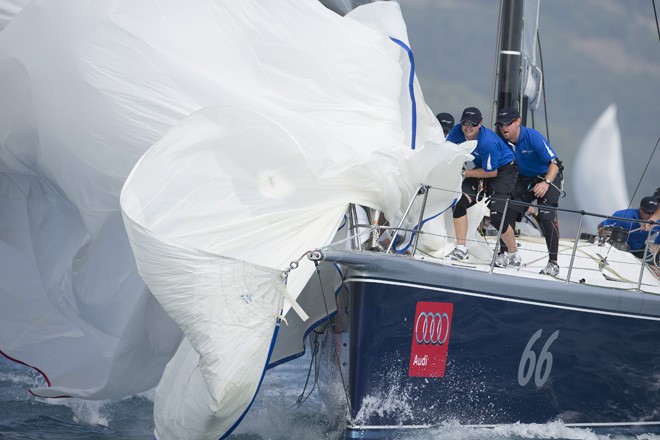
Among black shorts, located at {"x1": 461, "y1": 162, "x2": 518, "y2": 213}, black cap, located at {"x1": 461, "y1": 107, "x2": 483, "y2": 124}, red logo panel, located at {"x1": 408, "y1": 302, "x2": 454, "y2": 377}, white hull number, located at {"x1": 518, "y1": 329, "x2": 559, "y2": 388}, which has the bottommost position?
white hull number, located at {"x1": 518, "y1": 329, "x2": 559, "y2": 388}

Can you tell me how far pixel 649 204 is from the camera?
991cm

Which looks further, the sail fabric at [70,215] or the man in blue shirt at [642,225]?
the man in blue shirt at [642,225]

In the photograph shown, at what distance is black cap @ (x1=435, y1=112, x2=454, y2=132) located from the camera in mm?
9977

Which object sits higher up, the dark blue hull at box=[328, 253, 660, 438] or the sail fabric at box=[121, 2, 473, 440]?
the sail fabric at box=[121, 2, 473, 440]

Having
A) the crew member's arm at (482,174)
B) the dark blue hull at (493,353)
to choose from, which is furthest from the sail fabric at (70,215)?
the crew member's arm at (482,174)

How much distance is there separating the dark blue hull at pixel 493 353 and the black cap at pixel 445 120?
2.34 meters

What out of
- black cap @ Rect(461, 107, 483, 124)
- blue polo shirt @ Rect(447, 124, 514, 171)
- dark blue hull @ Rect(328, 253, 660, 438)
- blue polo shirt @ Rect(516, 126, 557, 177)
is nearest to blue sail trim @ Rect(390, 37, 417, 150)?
black cap @ Rect(461, 107, 483, 124)

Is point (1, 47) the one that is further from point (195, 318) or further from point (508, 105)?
point (508, 105)

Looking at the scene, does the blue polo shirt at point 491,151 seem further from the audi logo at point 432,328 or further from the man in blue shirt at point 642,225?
the man in blue shirt at point 642,225

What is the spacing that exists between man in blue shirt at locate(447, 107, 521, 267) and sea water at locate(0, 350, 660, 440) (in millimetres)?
1310

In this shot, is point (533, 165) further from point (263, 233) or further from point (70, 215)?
point (70, 215)

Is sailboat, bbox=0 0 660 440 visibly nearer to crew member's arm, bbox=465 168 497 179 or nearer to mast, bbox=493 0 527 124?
crew member's arm, bbox=465 168 497 179

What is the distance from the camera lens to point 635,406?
29.8 feet

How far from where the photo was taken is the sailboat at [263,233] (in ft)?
21.6
